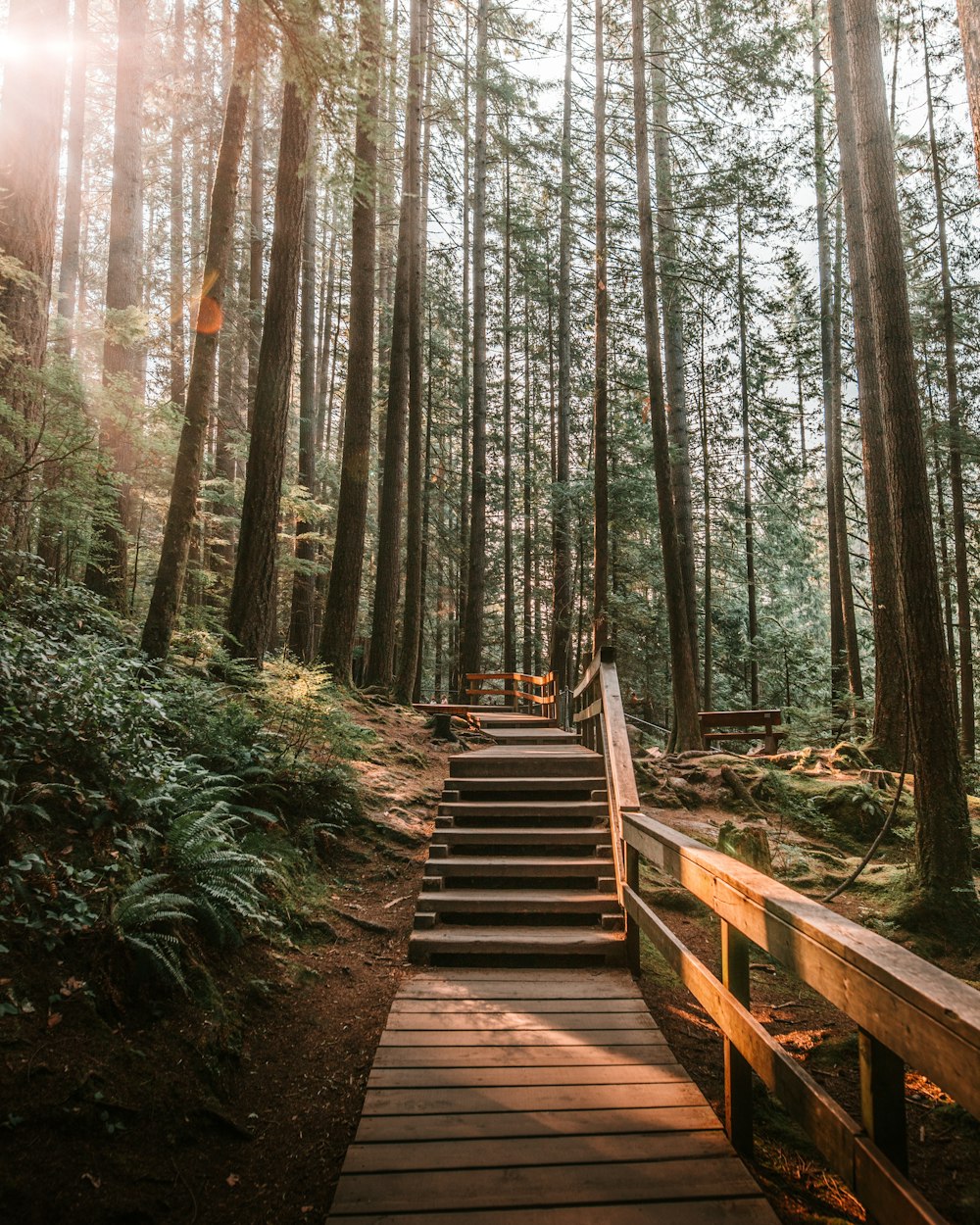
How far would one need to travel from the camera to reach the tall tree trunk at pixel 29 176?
6215mm

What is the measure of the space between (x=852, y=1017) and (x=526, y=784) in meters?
5.16

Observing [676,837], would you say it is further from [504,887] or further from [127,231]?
[127,231]

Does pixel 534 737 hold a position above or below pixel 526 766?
above

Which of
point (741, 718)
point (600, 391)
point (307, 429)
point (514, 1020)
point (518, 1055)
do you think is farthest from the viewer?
point (307, 429)

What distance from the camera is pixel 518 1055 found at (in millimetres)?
3406

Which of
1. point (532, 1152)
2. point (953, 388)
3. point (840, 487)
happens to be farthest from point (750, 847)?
point (953, 388)

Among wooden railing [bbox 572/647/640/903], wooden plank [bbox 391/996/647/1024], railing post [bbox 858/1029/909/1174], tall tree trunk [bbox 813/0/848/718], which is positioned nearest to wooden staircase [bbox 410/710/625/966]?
wooden railing [bbox 572/647/640/903]

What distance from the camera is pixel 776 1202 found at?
8.02ft

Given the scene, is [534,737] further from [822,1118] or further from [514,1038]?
[822,1118]

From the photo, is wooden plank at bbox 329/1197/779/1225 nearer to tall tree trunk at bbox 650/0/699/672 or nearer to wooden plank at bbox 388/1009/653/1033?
wooden plank at bbox 388/1009/653/1033

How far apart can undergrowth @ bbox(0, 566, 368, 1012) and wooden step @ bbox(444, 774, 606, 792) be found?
3.78 ft

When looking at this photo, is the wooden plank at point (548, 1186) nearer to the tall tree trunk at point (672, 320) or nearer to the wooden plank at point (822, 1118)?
the wooden plank at point (822, 1118)

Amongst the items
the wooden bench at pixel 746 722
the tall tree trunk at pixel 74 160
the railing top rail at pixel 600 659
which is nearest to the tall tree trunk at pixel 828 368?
the wooden bench at pixel 746 722

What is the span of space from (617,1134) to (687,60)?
16.6m
